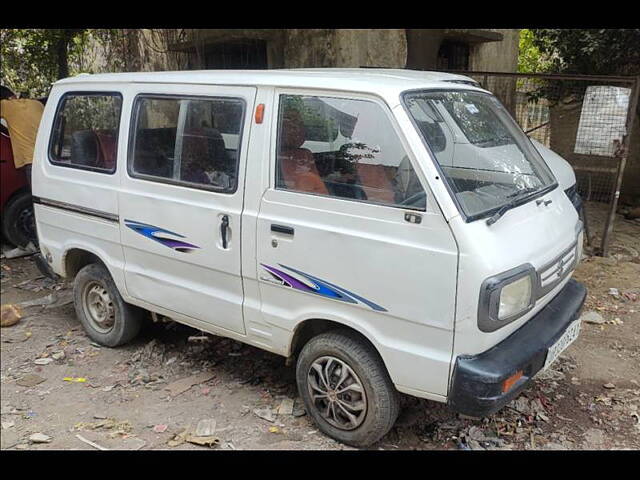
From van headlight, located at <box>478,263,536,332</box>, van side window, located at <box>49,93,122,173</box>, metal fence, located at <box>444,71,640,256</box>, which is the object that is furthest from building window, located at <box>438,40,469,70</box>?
van headlight, located at <box>478,263,536,332</box>

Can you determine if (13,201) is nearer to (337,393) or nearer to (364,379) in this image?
(337,393)

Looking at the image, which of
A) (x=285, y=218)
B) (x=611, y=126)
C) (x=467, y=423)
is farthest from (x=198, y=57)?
(x=467, y=423)

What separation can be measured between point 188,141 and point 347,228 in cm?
131

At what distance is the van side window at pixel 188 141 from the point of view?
3.21 metres

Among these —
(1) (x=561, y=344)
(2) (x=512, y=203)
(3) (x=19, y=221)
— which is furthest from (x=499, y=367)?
(3) (x=19, y=221)

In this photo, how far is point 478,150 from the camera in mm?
3080

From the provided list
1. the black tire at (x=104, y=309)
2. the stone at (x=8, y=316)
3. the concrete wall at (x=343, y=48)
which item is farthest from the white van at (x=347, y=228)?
the concrete wall at (x=343, y=48)

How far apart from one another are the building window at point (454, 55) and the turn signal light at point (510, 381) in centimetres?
816

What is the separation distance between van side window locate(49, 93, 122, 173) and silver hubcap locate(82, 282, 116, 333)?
96 cm

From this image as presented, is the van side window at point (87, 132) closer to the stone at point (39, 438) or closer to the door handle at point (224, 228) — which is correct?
the door handle at point (224, 228)

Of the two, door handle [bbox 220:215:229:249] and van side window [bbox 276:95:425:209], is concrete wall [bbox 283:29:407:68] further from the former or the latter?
door handle [bbox 220:215:229:249]

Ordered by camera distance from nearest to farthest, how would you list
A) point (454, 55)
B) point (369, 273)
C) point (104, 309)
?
point (369, 273) → point (104, 309) → point (454, 55)

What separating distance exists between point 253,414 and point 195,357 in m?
0.97

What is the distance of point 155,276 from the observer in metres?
3.68
